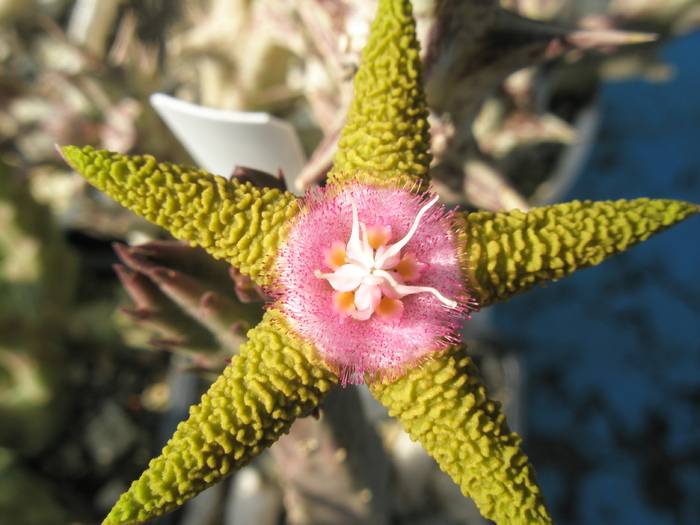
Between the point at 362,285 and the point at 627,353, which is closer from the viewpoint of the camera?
the point at 362,285

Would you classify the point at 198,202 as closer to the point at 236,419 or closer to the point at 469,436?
the point at 236,419

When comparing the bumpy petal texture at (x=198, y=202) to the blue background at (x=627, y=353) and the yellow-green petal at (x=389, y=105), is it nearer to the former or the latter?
the yellow-green petal at (x=389, y=105)

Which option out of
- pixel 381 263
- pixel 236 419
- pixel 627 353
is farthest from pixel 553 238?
pixel 627 353

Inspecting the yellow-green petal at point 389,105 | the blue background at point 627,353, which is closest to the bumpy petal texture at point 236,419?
the yellow-green petal at point 389,105

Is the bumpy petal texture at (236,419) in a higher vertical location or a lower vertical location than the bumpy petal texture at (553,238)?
lower

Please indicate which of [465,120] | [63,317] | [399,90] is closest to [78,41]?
[63,317]

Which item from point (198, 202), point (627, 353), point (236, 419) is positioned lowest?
point (627, 353)

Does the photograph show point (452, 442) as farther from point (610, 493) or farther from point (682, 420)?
point (682, 420)
